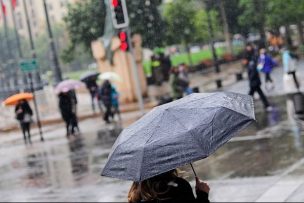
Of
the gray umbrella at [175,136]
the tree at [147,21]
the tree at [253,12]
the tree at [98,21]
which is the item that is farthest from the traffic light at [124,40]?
the tree at [253,12]

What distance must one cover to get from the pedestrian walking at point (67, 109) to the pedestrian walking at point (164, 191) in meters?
18.7

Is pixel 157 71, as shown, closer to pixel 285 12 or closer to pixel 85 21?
pixel 85 21

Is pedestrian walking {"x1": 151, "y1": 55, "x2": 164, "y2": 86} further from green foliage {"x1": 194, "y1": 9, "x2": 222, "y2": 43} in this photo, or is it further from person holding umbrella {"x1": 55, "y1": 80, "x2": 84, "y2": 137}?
person holding umbrella {"x1": 55, "y1": 80, "x2": 84, "y2": 137}

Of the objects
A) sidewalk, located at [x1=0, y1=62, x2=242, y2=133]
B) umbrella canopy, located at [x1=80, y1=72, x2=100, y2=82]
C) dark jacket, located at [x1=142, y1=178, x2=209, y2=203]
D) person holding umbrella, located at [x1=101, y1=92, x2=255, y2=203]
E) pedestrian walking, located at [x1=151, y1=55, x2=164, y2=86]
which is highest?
person holding umbrella, located at [x1=101, y1=92, x2=255, y2=203]

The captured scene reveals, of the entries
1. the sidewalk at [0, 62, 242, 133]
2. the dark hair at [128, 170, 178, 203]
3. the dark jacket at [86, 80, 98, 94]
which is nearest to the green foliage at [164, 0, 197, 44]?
the sidewalk at [0, 62, 242, 133]

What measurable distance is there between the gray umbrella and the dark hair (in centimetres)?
8

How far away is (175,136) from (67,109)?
18988mm

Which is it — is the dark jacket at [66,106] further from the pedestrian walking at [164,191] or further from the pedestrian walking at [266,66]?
the pedestrian walking at [164,191]

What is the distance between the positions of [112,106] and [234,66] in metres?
21.4

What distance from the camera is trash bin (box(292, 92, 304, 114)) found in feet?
52.1

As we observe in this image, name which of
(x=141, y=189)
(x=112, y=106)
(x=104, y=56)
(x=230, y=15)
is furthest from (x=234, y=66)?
(x=141, y=189)

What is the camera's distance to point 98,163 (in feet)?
49.1

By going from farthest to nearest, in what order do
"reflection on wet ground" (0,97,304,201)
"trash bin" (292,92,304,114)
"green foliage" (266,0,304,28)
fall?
"green foliage" (266,0,304,28), "trash bin" (292,92,304,114), "reflection on wet ground" (0,97,304,201)

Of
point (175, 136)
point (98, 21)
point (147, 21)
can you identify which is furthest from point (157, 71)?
point (175, 136)
